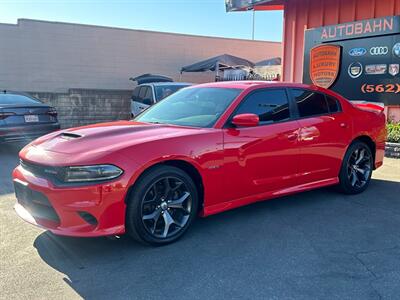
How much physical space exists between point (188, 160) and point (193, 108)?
0.99 m

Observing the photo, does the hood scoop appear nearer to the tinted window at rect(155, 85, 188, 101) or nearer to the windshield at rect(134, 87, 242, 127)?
the windshield at rect(134, 87, 242, 127)

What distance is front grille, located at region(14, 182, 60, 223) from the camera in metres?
3.57

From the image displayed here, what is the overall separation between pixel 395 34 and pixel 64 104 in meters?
9.33

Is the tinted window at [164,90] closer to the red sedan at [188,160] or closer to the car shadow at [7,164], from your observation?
the car shadow at [7,164]

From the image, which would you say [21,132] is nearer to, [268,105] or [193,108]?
[193,108]

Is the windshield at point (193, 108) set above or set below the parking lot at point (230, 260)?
above

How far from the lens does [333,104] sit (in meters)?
5.55

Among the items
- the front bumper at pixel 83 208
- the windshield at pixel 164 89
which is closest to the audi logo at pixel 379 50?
the windshield at pixel 164 89

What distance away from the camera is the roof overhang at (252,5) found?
38.5ft

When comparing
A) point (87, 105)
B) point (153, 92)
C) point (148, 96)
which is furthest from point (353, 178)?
point (87, 105)

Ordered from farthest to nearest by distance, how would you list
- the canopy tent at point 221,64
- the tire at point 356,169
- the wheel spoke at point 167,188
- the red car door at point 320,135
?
the canopy tent at point 221,64 < the tire at point 356,169 < the red car door at point 320,135 < the wheel spoke at point 167,188

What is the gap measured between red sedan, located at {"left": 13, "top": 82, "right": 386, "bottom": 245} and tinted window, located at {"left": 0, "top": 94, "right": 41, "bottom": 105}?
477 centimetres

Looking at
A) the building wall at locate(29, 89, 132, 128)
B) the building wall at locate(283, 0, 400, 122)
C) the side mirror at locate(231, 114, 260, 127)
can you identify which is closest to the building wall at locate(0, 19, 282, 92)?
the building wall at locate(29, 89, 132, 128)

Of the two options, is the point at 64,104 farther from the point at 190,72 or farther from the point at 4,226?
the point at 4,226
